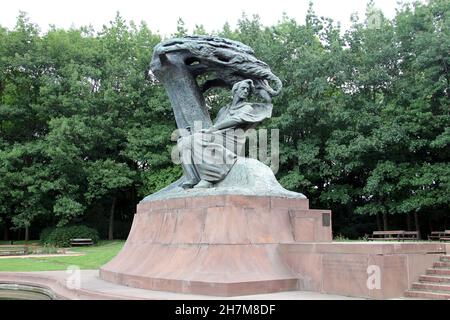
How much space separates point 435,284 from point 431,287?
15 centimetres

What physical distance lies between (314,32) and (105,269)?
2203cm

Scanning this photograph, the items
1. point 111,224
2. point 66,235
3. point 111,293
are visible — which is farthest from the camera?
point 111,224

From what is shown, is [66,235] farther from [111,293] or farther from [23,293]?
[111,293]

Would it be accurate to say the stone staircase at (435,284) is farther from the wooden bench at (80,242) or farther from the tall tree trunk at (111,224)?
the tall tree trunk at (111,224)

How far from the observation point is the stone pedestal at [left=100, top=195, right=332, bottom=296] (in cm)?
843

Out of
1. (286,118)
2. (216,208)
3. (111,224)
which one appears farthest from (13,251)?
(216,208)

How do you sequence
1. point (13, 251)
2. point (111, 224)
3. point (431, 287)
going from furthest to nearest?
1. point (111, 224)
2. point (13, 251)
3. point (431, 287)

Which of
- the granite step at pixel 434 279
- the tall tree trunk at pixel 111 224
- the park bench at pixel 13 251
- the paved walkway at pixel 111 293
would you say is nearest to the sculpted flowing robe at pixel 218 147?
the paved walkway at pixel 111 293

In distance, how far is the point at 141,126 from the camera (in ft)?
99.9

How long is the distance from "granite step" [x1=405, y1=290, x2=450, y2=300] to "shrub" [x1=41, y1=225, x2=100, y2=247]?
22.7m

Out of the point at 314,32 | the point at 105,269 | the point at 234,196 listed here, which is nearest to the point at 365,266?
the point at 234,196

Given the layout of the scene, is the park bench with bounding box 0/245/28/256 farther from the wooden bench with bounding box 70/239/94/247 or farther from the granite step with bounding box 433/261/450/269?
the granite step with bounding box 433/261/450/269

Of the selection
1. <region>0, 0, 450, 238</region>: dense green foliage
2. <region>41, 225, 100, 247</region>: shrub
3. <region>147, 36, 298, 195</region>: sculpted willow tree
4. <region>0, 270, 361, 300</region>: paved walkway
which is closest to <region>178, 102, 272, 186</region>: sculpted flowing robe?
<region>147, 36, 298, 195</region>: sculpted willow tree

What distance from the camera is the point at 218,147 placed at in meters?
10.6
